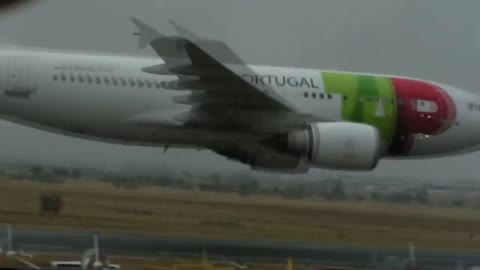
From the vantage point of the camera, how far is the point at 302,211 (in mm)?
23672

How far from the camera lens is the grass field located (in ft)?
72.2

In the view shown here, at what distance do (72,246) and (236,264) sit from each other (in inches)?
138

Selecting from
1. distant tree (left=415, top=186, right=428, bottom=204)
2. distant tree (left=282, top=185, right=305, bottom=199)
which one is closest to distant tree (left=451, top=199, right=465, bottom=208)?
distant tree (left=415, top=186, right=428, bottom=204)

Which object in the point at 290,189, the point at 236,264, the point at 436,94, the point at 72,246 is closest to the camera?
the point at 236,264

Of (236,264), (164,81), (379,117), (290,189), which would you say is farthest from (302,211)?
(236,264)

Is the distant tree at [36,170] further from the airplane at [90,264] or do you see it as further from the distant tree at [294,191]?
the airplane at [90,264]

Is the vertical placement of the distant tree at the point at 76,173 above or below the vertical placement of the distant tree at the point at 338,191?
above

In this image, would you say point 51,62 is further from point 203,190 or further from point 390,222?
point 390,222

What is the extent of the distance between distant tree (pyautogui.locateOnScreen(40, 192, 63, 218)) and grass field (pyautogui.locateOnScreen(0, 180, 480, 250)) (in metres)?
0.18

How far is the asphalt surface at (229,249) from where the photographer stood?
17156mm

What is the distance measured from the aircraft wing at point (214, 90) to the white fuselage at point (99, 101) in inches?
16.7

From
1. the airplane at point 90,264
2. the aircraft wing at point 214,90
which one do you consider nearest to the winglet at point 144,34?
the aircraft wing at point 214,90

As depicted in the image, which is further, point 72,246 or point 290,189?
point 290,189

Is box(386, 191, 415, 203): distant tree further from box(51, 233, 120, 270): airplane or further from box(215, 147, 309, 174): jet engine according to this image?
box(51, 233, 120, 270): airplane
